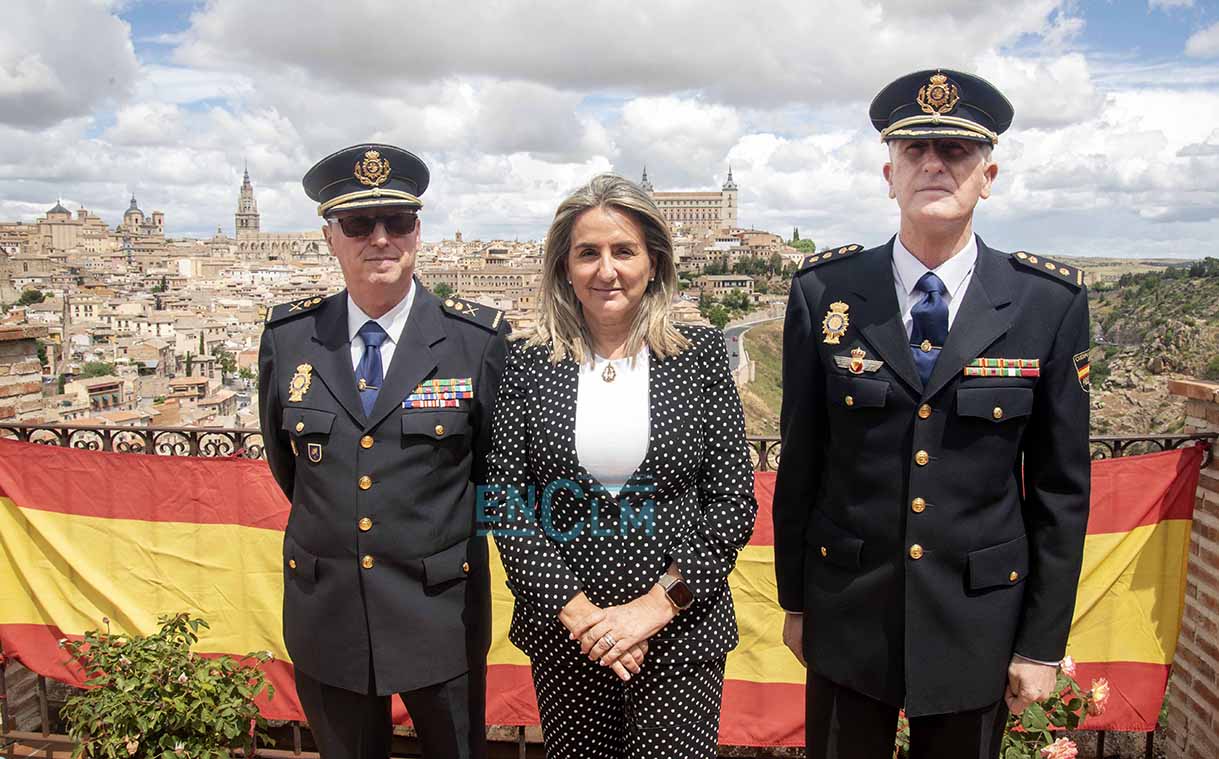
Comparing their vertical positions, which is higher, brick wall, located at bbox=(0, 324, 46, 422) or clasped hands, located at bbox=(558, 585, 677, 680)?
brick wall, located at bbox=(0, 324, 46, 422)

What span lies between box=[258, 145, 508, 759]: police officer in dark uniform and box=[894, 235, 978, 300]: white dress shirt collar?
3.48ft

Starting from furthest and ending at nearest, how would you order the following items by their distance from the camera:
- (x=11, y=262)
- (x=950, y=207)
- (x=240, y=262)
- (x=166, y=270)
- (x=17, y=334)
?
(x=240, y=262)
(x=166, y=270)
(x=11, y=262)
(x=17, y=334)
(x=950, y=207)

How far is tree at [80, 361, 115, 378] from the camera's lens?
61.2 m

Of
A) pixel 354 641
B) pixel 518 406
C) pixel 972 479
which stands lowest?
pixel 354 641

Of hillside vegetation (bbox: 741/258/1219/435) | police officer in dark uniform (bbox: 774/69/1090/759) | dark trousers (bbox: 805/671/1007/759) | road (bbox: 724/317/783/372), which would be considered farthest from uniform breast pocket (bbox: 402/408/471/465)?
road (bbox: 724/317/783/372)

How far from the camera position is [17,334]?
402 centimetres

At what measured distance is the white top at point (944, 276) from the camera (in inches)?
76.7

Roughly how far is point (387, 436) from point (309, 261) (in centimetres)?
15345

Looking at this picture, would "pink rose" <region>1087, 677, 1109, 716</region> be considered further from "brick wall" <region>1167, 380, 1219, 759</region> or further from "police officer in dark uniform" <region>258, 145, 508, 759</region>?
"police officer in dark uniform" <region>258, 145, 508, 759</region>

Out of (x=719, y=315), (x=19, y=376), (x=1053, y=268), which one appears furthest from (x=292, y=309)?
(x=719, y=315)

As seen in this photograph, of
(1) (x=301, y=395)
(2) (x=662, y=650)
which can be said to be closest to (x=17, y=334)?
(1) (x=301, y=395)

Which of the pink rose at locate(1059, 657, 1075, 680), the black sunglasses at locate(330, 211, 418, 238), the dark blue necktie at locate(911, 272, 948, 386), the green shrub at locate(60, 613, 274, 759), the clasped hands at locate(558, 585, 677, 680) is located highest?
the black sunglasses at locate(330, 211, 418, 238)

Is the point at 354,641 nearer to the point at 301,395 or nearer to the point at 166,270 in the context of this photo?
the point at 301,395

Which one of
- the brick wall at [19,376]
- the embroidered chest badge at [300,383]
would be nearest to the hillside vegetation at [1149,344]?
the embroidered chest badge at [300,383]
